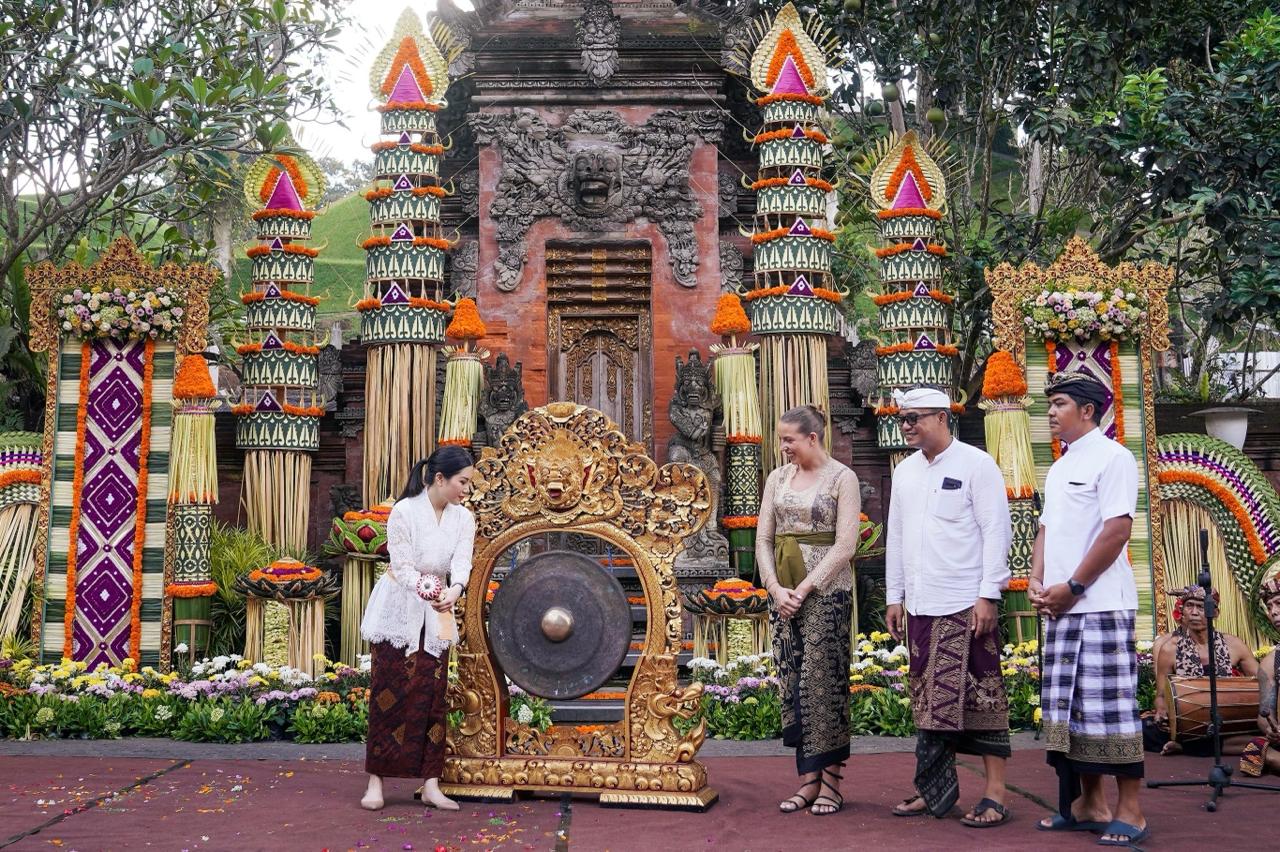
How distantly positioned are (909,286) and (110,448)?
6.14 m

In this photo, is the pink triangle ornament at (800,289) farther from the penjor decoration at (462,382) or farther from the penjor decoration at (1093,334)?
the penjor decoration at (462,382)

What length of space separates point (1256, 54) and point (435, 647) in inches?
300

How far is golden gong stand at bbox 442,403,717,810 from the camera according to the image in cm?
→ 560

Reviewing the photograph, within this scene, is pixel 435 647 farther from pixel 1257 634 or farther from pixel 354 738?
pixel 1257 634

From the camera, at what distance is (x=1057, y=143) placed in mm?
11336

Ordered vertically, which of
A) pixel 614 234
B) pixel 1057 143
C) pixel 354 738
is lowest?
pixel 354 738

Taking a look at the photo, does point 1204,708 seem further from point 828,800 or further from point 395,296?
point 395,296

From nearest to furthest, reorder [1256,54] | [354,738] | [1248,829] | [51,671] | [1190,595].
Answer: [1248,829]
[1190,595]
[354,738]
[51,671]
[1256,54]

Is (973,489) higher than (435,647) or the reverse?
higher

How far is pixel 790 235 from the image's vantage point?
33.7ft

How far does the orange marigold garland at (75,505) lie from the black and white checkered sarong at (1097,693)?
20.7 ft

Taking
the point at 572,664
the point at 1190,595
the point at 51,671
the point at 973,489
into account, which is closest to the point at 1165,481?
the point at 1190,595

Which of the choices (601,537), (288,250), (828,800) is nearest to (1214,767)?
(828,800)

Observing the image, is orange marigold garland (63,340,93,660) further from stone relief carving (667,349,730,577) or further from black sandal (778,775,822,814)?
black sandal (778,775,822,814)
